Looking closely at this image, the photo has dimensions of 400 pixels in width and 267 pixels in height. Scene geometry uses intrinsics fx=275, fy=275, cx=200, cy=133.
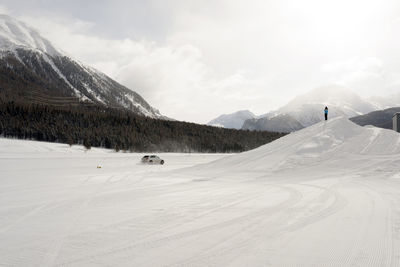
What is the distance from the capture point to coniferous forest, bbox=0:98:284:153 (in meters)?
76.8

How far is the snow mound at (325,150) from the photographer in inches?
781

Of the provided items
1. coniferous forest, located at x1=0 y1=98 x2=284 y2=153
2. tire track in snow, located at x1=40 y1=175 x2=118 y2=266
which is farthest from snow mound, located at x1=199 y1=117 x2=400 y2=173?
coniferous forest, located at x1=0 y1=98 x2=284 y2=153

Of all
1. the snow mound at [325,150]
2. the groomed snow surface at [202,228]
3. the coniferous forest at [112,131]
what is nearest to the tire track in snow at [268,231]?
the groomed snow surface at [202,228]

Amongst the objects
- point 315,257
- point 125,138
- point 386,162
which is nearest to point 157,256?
point 315,257

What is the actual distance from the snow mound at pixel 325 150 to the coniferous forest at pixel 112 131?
5157 cm

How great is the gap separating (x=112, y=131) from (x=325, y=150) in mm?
79493

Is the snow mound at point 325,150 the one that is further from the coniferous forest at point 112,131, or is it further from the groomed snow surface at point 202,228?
the coniferous forest at point 112,131

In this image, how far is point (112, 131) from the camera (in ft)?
299

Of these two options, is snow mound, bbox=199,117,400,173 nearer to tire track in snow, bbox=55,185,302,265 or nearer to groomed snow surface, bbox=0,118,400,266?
groomed snow surface, bbox=0,118,400,266

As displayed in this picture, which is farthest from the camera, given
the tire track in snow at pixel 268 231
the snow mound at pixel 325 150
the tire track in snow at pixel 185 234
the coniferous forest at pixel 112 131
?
the coniferous forest at pixel 112 131

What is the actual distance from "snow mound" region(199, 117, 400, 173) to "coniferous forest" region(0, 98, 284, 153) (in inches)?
2030

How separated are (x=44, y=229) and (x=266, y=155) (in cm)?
1917

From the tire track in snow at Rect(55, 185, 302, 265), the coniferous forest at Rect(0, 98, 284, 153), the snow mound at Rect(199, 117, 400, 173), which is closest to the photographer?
the tire track in snow at Rect(55, 185, 302, 265)

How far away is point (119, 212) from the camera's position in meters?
7.79
